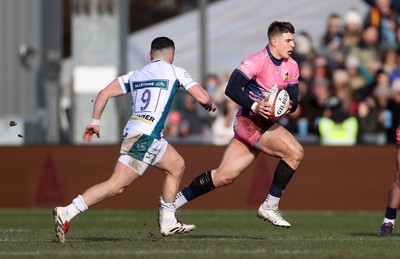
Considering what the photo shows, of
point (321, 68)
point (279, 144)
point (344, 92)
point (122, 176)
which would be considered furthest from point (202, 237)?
point (321, 68)

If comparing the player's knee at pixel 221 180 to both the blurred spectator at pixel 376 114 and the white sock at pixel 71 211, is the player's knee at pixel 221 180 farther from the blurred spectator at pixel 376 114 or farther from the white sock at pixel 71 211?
the blurred spectator at pixel 376 114

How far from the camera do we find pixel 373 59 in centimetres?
2533

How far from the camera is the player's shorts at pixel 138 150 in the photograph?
1455cm

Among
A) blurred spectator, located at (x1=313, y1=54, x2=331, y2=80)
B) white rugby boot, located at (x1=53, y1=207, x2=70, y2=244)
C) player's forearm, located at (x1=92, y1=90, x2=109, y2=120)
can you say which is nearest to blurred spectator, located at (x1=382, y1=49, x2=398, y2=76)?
blurred spectator, located at (x1=313, y1=54, x2=331, y2=80)

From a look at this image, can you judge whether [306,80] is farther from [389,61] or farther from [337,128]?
[389,61]

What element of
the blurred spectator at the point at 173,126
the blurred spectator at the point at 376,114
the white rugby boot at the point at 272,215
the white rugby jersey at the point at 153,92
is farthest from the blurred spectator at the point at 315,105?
the white rugby jersey at the point at 153,92

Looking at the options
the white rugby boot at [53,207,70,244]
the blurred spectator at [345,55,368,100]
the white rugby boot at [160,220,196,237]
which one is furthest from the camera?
the blurred spectator at [345,55,368,100]

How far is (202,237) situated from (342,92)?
8862 millimetres

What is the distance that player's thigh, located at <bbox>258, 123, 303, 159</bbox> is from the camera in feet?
50.4

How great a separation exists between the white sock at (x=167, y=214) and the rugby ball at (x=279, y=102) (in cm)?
151

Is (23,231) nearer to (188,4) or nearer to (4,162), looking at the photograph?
(4,162)

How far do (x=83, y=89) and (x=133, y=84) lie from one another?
1278cm

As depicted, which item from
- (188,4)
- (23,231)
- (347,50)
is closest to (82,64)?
(347,50)

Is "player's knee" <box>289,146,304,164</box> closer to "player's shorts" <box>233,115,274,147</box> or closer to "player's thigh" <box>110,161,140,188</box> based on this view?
"player's shorts" <box>233,115,274,147</box>
